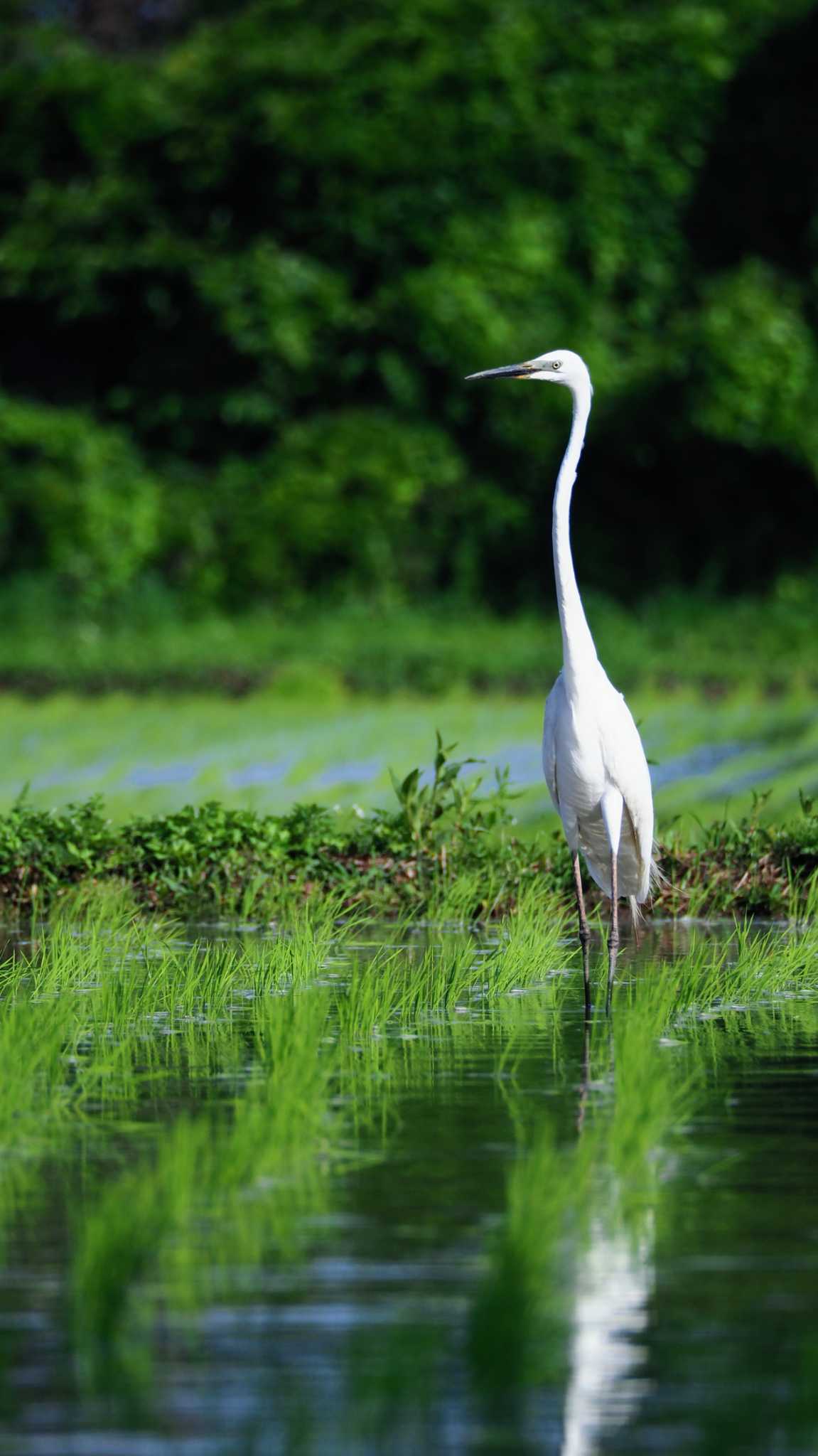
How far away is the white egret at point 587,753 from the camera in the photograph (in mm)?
7109

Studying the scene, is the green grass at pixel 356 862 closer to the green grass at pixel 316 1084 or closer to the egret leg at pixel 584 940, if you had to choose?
the green grass at pixel 316 1084

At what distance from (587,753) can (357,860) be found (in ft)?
8.21

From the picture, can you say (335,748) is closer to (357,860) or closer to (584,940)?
(357,860)

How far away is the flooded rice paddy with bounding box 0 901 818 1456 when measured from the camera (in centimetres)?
335

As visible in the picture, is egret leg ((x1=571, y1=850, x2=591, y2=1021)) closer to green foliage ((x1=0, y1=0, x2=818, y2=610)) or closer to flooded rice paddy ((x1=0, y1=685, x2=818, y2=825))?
flooded rice paddy ((x1=0, y1=685, x2=818, y2=825))

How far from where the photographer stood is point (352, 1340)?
3.62m

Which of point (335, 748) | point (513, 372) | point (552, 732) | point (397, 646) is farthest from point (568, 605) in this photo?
point (397, 646)

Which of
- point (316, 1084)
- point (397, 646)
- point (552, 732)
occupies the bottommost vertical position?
point (316, 1084)

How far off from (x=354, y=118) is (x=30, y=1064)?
19.2 m

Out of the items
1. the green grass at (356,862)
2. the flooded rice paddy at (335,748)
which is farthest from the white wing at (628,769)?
the flooded rice paddy at (335,748)

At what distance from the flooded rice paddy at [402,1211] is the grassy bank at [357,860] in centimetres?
194

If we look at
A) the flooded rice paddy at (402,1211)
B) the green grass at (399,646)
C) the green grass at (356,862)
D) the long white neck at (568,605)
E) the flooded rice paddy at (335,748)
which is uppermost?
the green grass at (399,646)

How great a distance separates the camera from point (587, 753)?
23.3 ft

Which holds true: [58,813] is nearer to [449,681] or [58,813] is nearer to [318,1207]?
[318,1207]
